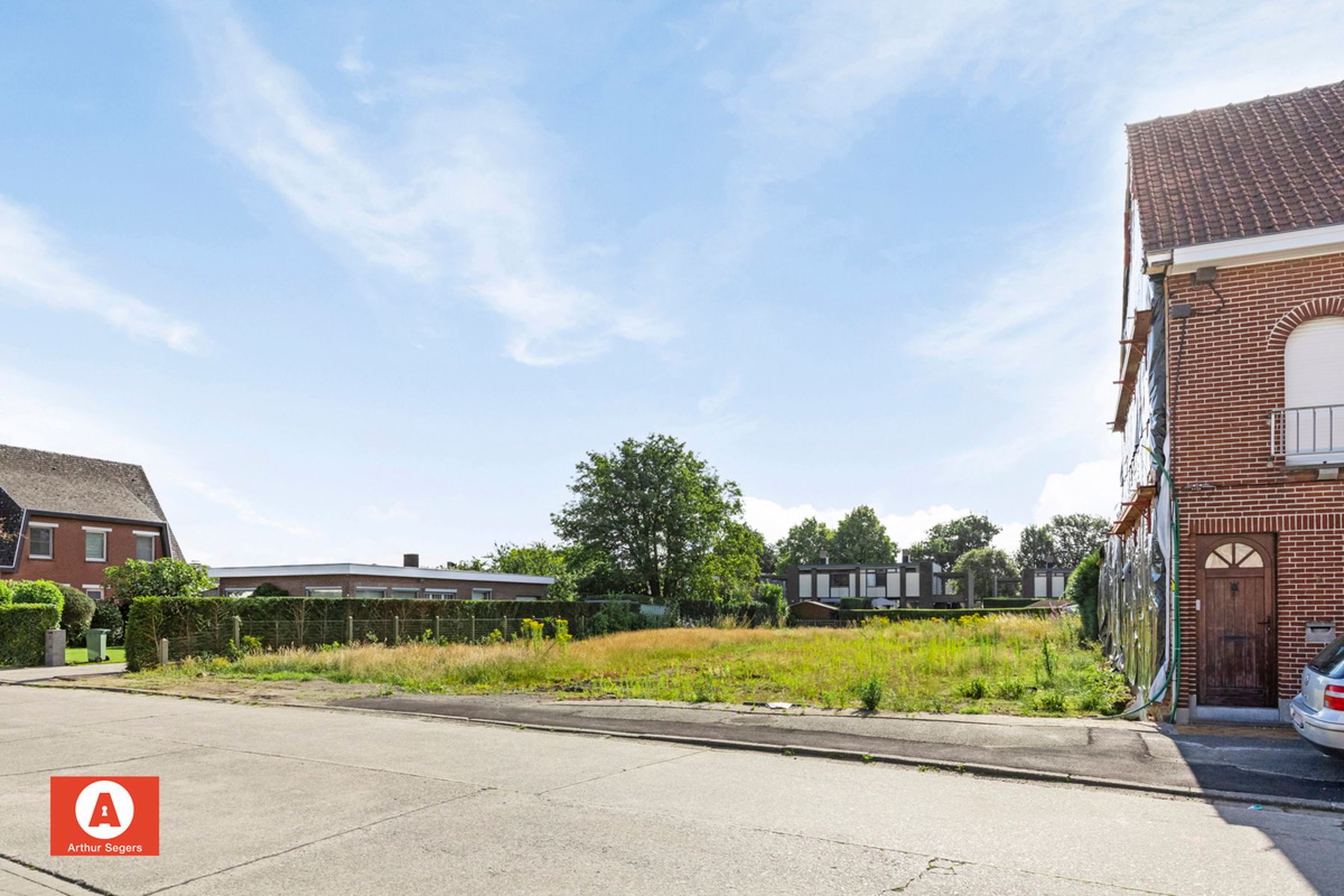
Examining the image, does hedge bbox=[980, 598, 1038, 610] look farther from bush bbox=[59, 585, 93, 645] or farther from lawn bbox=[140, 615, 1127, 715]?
bush bbox=[59, 585, 93, 645]

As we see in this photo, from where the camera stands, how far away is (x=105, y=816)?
26.1 ft

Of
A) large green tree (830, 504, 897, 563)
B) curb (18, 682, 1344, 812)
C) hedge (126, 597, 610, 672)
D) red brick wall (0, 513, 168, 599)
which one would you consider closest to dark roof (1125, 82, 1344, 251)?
curb (18, 682, 1344, 812)

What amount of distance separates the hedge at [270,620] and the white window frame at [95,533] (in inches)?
858

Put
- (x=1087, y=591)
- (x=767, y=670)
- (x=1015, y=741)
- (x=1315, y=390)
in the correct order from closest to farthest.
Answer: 1. (x=1015, y=741)
2. (x=1315, y=390)
3. (x=767, y=670)
4. (x=1087, y=591)

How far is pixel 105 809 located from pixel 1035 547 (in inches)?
4702

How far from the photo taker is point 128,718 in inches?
544

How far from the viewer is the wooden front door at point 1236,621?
42.0 ft

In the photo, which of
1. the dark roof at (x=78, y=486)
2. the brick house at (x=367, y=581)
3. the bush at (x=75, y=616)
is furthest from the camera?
the dark roof at (x=78, y=486)

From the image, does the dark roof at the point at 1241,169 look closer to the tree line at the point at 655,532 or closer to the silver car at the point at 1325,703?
the silver car at the point at 1325,703

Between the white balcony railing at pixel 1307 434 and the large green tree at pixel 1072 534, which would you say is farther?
the large green tree at pixel 1072 534

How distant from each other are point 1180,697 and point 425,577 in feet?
112

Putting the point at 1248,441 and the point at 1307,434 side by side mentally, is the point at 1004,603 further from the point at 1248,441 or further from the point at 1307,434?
the point at 1307,434

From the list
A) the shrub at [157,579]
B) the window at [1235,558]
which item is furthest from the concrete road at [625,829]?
the shrub at [157,579]

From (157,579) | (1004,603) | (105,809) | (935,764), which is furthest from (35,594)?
(1004,603)
